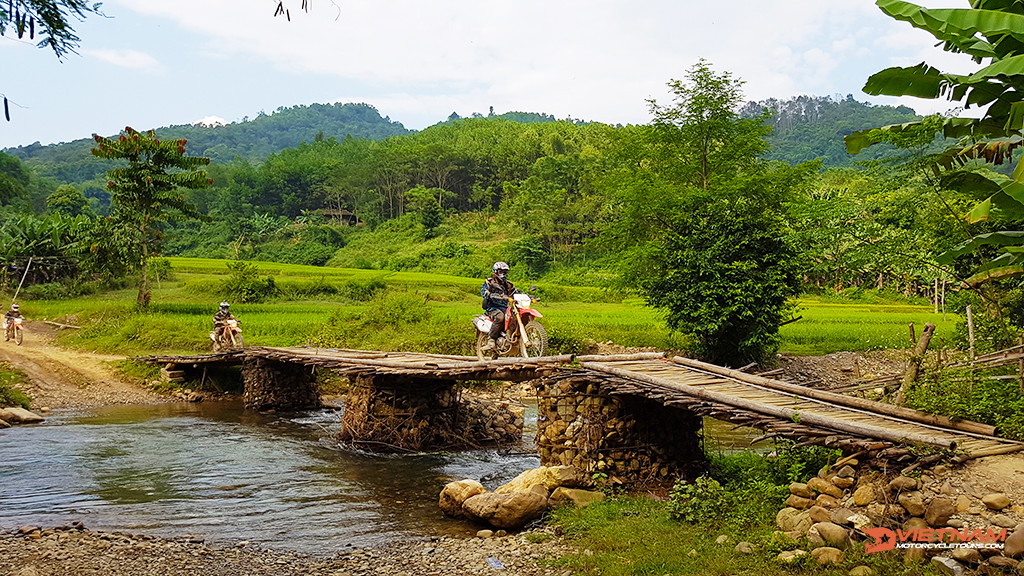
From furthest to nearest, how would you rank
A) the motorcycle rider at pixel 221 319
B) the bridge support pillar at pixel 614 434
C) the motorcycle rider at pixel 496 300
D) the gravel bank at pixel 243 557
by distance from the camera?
the motorcycle rider at pixel 221 319 → the motorcycle rider at pixel 496 300 → the bridge support pillar at pixel 614 434 → the gravel bank at pixel 243 557

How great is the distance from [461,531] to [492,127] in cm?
8697

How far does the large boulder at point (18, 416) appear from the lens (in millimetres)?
15586

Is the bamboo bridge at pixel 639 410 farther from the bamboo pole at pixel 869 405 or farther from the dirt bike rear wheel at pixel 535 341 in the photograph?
the dirt bike rear wheel at pixel 535 341

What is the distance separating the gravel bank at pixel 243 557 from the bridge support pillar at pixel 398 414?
5.48 meters

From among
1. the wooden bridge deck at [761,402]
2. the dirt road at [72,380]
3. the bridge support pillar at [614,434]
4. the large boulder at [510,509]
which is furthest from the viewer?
the dirt road at [72,380]

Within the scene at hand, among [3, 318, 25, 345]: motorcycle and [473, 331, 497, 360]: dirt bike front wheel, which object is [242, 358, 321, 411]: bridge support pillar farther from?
[3, 318, 25, 345]: motorcycle

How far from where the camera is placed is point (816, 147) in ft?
346

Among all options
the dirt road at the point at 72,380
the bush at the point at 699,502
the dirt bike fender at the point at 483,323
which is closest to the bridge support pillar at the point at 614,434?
the bush at the point at 699,502

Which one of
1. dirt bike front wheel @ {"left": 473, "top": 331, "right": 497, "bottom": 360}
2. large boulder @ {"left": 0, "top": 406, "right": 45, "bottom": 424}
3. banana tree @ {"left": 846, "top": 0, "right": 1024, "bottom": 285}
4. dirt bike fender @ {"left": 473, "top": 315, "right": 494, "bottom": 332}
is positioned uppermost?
banana tree @ {"left": 846, "top": 0, "right": 1024, "bottom": 285}

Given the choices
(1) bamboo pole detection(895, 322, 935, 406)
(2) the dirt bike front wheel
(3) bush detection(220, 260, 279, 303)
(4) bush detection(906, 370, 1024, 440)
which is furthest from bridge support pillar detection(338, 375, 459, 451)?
(3) bush detection(220, 260, 279, 303)

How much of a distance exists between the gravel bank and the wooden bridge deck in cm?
229

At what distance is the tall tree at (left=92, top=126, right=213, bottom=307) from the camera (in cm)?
2766

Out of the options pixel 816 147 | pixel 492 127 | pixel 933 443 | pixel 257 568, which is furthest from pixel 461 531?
pixel 816 147

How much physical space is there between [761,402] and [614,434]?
2356mm
